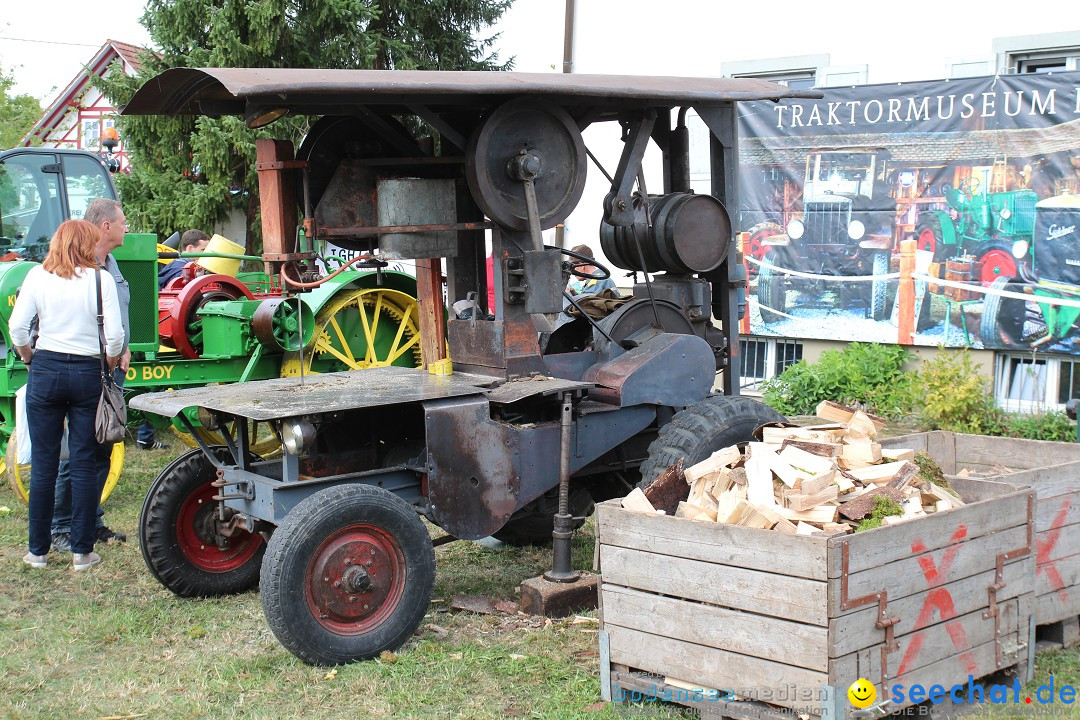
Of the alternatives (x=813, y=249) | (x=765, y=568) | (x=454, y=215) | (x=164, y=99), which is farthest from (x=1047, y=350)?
(x=164, y=99)

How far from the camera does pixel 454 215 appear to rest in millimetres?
5254

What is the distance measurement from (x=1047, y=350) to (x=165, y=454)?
6.81 metres

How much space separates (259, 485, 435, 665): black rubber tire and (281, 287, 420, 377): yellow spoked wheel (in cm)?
379

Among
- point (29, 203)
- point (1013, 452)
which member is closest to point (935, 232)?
point (1013, 452)

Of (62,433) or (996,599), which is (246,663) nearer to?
(62,433)

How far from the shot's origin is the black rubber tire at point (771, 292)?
981cm

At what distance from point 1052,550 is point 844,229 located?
5363 millimetres

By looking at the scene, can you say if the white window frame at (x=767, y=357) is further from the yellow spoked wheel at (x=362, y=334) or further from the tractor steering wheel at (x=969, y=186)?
the yellow spoked wheel at (x=362, y=334)

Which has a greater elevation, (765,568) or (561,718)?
(765,568)

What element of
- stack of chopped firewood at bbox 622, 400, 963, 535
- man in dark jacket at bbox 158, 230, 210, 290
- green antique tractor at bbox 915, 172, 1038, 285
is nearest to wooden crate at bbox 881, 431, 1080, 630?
stack of chopped firewood at bbox 622, 400, 963, 535

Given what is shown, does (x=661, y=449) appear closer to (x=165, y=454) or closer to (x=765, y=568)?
(x=765, y=568)

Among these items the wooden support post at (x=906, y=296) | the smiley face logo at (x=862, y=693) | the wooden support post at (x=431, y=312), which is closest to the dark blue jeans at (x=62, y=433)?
the wooden support post at (x=431, y=312)

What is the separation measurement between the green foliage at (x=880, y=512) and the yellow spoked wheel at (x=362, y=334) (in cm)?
514

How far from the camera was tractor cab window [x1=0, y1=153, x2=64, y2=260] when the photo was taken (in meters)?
8.24
